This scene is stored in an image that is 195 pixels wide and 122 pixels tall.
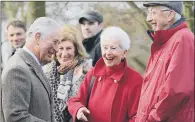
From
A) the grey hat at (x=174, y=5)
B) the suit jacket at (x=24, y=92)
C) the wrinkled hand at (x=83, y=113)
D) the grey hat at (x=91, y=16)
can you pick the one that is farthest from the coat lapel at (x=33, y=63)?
the grey hat at (x=91, y=16)

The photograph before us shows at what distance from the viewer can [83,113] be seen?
4938 millimetres

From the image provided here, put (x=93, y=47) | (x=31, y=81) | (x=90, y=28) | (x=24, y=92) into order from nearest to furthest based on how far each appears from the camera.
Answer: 1. (x=24, y=92)
2. (x=31, y=81)
3. (x=93, y=47)
4. (x=90, y=28)

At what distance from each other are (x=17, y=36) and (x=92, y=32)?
3.05 ft

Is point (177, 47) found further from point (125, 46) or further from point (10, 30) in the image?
point (10, 30)

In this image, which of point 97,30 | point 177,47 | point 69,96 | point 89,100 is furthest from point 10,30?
point 177,47

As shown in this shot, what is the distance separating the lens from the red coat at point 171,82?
13.5ft

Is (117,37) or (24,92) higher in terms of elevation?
(117,37)

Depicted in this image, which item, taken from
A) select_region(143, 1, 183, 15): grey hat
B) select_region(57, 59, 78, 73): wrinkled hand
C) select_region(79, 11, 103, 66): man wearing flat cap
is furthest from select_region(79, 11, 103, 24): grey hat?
select_region(143, 1, 183, 15): grey hat

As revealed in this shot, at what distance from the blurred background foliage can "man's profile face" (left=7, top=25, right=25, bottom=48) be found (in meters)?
3.36

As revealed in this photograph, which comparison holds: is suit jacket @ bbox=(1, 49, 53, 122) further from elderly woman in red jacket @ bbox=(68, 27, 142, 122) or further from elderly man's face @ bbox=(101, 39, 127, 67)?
elderly man's face @ bbox=(101, 39, 127, 67)

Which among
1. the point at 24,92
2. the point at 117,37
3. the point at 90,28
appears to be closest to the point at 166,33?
the point at 117,37

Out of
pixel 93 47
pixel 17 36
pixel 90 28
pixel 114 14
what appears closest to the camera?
pixel 93 47

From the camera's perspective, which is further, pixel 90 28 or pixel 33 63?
pixel 90 28

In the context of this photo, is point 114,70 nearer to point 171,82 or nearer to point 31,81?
point 171,82
